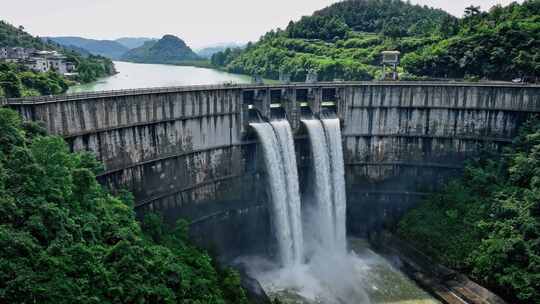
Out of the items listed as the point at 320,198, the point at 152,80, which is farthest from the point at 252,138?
the point at 152,80

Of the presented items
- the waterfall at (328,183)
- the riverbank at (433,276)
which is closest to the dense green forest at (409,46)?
the waterfall at (328,183)

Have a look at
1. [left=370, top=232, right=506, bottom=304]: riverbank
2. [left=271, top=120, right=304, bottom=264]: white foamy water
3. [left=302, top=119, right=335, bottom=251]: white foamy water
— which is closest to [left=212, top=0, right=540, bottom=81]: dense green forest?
[left=370, top=232, right=506, bottom=304]: riverbank

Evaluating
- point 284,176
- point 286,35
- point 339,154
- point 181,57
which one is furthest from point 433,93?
point 181,57

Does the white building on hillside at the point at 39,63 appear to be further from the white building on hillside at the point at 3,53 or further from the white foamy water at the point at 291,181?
the white foamy water at the point at 291,181

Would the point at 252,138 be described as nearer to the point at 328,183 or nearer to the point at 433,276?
the point at 328,183

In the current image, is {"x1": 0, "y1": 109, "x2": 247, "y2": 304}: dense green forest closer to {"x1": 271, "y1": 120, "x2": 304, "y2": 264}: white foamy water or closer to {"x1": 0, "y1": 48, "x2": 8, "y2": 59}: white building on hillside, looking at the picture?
{"x1": 271, "y1": 120, "x2": 304, "y2": 264}: white foamy water
